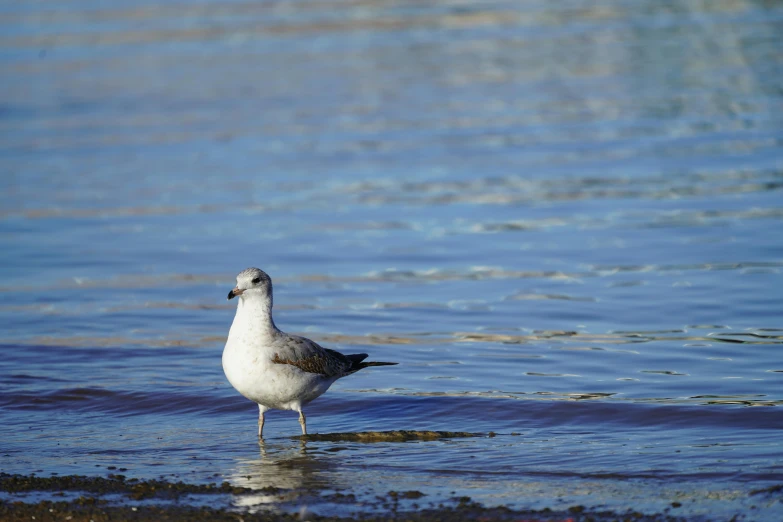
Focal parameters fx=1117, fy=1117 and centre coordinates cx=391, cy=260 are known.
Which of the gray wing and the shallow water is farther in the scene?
the gray wing

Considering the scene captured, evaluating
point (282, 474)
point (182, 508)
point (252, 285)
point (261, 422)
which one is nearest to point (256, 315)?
point (252, 285)

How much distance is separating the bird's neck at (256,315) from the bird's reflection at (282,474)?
0.99 metres

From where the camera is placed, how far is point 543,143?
73.6 feet

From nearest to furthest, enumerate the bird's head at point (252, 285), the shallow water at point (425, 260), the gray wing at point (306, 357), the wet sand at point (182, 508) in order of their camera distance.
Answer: the wet sand at point (182, 508) → the shallow water at point (425, 260) → the gray wing at point (306, 357) → the bird's head at point (252, 285)

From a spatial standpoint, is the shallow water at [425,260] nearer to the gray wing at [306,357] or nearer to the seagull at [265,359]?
the seagull at [265,359]

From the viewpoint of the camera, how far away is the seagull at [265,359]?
9.42 m

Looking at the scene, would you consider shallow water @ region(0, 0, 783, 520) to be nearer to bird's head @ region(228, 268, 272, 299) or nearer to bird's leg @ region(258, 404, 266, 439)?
bird's leg @ region(258, 404, 266, 439)

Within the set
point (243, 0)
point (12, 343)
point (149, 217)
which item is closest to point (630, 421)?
point (12, 343)

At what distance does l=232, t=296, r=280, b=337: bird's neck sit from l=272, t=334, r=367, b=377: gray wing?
0.15 metres

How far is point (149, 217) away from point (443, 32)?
20555mm

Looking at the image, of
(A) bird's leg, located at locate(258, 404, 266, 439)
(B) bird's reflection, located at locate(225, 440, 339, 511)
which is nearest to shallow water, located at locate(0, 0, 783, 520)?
(B) bird's reflection, located at locate(225, 440, 339, 511)

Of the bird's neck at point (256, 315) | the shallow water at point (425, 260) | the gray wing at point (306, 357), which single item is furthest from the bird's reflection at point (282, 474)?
the bird's neck at point (256, 315)

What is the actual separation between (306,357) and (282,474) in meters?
1.36

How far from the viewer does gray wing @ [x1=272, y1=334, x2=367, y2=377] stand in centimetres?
960
